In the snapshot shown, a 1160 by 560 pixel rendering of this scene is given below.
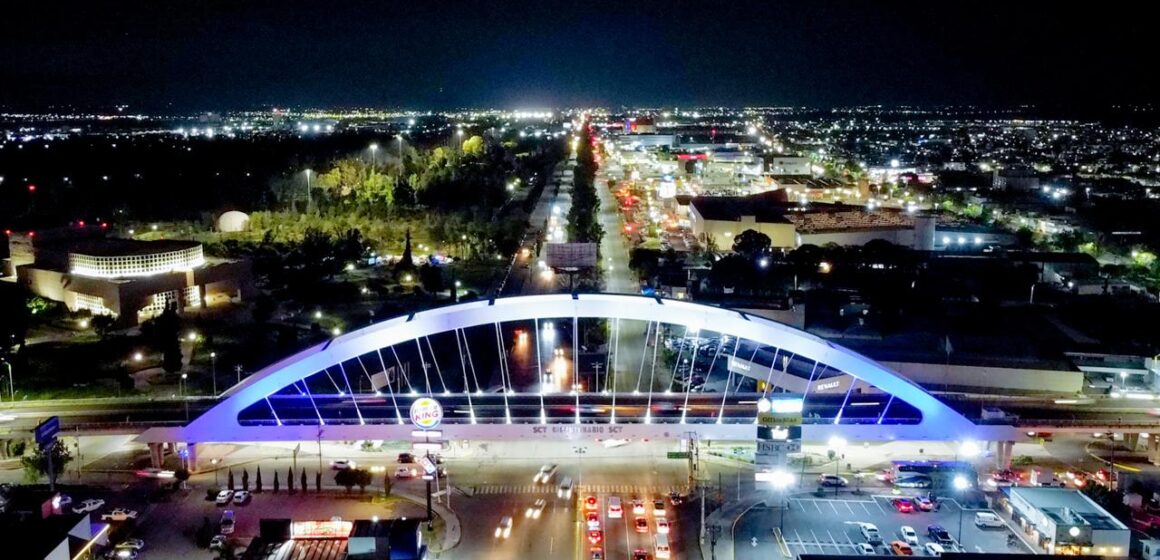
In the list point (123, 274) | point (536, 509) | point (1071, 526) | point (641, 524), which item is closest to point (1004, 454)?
point (1071, 526)

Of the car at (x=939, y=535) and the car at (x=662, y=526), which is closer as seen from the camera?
the car at (x=939, y=535)

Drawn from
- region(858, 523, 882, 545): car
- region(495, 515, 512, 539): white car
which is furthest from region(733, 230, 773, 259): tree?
region(495, 515, 512, 539): white car

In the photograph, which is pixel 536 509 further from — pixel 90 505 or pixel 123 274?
pixel 123 274

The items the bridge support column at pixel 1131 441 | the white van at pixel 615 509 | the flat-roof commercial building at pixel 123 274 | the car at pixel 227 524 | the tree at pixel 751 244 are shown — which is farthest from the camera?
the tree at pixel 751 244

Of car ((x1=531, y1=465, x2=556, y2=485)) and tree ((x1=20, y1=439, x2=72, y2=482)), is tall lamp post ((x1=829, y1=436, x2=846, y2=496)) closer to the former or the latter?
car ((x1=531, y1=465, x2=556, y2=485))

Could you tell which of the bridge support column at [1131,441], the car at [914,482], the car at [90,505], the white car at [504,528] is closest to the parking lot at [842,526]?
the car at [914,482]

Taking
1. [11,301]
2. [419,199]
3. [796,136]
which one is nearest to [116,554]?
[11,301]

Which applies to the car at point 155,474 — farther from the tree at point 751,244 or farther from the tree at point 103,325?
the tree at point 751,244

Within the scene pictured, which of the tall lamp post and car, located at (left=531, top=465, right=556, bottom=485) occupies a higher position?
the tall lamp post
